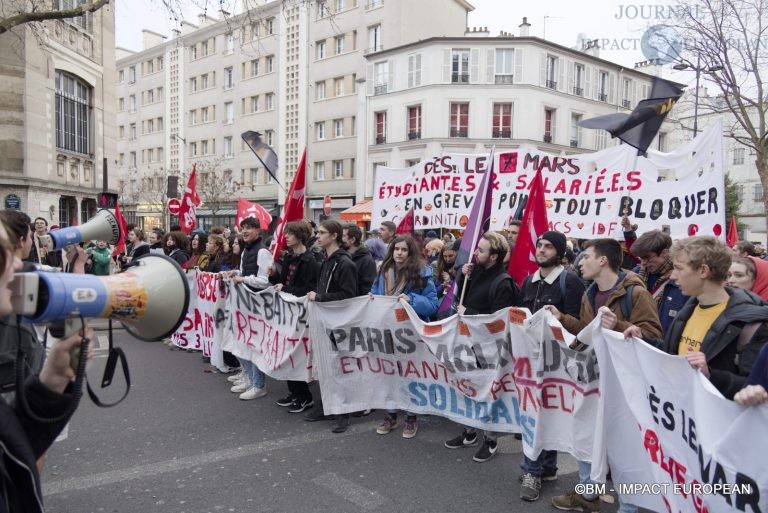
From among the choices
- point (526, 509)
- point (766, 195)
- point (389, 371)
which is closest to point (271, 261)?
point (389, 371)

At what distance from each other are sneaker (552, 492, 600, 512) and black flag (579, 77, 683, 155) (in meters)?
3.75

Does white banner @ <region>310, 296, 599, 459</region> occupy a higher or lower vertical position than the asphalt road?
higher

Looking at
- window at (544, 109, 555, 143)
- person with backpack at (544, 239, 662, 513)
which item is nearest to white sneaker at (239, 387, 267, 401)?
person with backpack at (544, 239, 662, 513)

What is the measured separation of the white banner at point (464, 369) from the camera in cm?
380

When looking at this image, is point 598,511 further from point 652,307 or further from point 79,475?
point 79,475

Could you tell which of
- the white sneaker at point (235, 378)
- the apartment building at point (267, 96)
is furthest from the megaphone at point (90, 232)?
the apartment building at point (267, 96)

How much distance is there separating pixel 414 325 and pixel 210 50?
4444 centimetres

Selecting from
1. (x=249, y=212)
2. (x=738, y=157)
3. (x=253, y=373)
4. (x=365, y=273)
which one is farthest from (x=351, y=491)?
(x=738, y=157)

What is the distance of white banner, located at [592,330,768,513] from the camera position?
94.0 inches

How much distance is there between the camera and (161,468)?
13.8 ft

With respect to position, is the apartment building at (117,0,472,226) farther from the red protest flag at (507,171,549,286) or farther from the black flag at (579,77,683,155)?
the red protest flag at (507,171,549,286)

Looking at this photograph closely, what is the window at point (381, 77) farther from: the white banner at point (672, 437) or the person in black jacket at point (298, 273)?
the white banner at point (672, 437)

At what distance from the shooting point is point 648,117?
18.8ft

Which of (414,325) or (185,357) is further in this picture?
(185,357)
